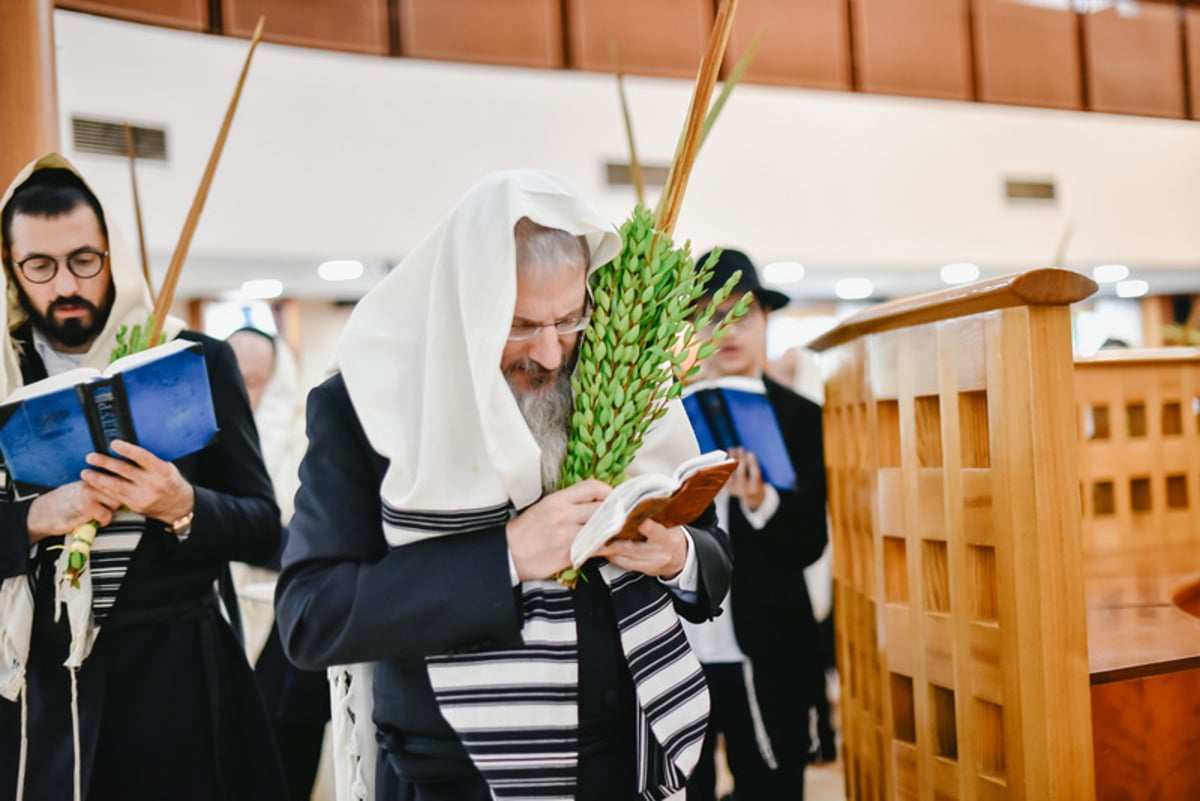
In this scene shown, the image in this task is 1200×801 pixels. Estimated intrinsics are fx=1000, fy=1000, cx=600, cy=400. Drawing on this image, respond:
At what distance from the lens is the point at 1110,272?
10.9 m

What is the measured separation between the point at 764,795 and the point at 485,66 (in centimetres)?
683

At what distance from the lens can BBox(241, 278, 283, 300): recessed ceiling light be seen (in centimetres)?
911

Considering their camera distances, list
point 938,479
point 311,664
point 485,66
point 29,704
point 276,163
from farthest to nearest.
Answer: point 485,66 → point 276,163 → point 29,704 → point 938,479 → point 311,664

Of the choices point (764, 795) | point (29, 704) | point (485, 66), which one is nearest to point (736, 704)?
point (764, 795)

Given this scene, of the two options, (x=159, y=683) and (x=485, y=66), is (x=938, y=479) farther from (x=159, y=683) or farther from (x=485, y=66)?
(x=485, y=66)

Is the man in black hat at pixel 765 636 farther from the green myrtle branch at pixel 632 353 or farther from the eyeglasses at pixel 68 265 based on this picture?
the eyeglasses at pixel 68 265

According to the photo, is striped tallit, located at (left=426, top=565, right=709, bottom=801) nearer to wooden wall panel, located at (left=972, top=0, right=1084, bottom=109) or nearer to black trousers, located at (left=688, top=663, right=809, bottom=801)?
black trousers, located at (left=688, top=663, right=809, bottom=801)

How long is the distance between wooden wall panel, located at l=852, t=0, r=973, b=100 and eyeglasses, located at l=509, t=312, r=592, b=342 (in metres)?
8.61

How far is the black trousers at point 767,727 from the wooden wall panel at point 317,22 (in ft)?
21.1

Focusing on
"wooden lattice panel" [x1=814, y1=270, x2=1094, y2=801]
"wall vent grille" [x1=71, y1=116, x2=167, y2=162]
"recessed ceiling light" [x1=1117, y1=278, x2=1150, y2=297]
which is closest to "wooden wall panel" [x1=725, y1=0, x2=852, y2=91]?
"wall vent grille" [x1=71, y1=116, x2=167, y2=162]

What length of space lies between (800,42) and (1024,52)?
241cm

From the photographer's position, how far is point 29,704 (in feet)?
6.10

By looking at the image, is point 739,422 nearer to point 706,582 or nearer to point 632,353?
point 706,582

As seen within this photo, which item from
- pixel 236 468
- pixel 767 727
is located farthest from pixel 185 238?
pixel 767 727
